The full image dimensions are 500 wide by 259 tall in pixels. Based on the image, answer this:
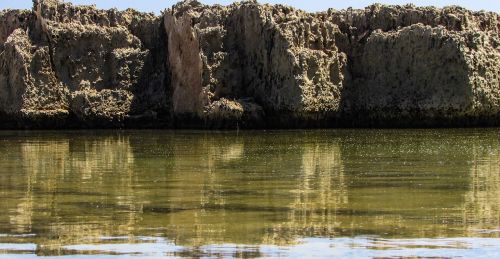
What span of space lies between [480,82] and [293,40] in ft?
14.8

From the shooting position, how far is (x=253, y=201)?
30.1ft

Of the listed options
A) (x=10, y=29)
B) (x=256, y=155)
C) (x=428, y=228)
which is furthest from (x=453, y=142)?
(x=10, y=29)

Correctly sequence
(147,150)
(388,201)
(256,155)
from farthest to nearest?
(147,150) → (256,155) → (388,201)

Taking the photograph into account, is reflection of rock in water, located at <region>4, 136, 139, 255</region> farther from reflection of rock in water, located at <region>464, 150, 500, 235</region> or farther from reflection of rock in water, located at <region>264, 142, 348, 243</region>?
reflection of rock in water, located at <region>464, 150, 500, 235</region>

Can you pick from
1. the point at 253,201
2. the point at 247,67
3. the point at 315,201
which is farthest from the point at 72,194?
the point at 247,67

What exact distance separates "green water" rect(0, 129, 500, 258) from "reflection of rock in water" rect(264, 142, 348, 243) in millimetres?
13

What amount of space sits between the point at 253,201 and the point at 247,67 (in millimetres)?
17640

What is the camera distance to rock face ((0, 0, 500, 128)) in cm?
2548

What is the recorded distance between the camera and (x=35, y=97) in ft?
88.4

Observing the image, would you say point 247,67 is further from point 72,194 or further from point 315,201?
point 315,201

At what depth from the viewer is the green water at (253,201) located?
6.77m

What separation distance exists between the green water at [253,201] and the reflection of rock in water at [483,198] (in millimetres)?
15

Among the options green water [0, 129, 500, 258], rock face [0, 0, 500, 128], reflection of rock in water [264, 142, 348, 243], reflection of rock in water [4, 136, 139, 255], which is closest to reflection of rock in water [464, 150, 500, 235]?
green water [0, 129, 500, 258]

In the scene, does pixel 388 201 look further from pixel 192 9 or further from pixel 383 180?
pixel 192 9
